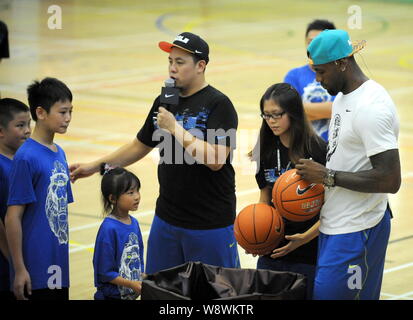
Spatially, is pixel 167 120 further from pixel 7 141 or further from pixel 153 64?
pixel 153 64

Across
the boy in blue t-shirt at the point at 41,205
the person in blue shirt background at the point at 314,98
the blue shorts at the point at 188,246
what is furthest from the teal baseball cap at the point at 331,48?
the person in blue shirt background at the point at 314,98

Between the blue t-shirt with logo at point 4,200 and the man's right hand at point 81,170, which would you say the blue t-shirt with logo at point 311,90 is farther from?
the blue t-shirt with logo at point 4,200

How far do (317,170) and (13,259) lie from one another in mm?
2083

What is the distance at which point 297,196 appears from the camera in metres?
5.61

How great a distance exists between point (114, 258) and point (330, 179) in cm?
193

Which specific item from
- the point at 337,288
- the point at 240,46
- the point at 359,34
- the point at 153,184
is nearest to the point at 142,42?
the point at 240,46

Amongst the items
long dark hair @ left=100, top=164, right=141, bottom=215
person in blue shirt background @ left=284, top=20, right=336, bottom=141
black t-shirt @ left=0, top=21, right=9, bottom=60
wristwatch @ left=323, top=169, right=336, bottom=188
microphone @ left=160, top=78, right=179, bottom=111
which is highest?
black t-shirt @ left=0, top=21, right=9, bottom=60

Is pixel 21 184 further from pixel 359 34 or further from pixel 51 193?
pixel 359 34

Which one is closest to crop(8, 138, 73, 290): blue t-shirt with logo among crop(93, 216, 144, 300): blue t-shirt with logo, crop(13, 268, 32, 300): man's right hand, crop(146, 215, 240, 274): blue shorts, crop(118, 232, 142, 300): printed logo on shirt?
crop(13, 268, 32, 300): man's right hand

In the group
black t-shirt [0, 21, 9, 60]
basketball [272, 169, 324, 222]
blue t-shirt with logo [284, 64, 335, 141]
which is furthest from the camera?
blue t-shirt with logo [284, 64, 335, 141]

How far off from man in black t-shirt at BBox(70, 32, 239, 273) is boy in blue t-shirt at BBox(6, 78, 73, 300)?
68 cm

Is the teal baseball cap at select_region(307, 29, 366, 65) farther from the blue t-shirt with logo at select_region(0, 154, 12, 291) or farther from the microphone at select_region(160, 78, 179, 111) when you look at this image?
the blue t-shirt with logo at select_region(0, 154, 12, 291)

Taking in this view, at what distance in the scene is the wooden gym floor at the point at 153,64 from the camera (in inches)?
411

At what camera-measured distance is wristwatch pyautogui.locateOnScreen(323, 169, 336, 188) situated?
5.23 meters
